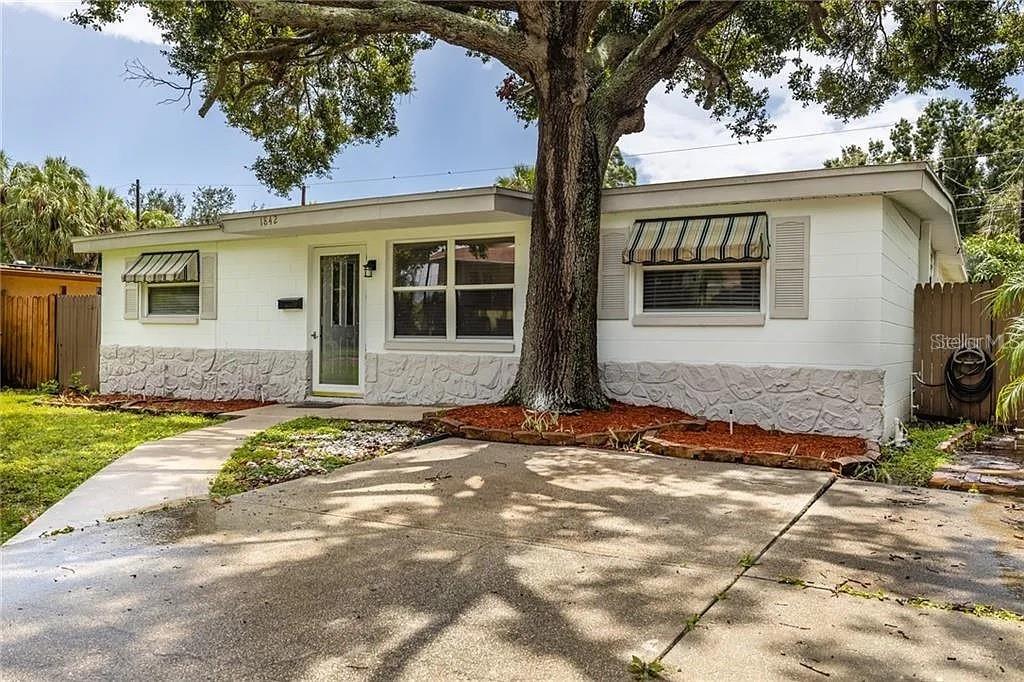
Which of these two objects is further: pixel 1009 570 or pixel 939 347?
pixel 939 347

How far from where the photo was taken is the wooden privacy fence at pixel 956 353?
8.75m

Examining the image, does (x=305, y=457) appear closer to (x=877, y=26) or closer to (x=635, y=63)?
(x=635, y=63)

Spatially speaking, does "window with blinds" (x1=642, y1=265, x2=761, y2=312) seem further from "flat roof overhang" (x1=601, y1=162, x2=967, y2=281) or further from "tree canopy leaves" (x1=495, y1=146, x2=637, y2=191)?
"tree canopy leaves" (x1=495, y1=146, x2=637, y2=191)

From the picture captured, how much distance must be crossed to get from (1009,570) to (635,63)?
687 centimetres

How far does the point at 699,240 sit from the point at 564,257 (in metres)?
1.53

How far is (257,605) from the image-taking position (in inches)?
118

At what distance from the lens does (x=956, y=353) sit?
29.6 ft

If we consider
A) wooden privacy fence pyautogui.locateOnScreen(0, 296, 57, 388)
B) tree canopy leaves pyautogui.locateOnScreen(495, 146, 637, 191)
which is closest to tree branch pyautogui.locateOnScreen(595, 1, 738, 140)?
wooden privacy fence pyautogui.locateOnScreen(0, 296, 57, 388)

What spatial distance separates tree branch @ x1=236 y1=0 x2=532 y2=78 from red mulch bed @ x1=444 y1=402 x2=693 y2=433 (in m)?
4.00

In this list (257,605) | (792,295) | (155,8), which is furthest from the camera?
(155,8)

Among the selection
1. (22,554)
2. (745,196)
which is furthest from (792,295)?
(22,554)

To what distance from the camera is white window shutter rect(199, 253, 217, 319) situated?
1138 centimetres

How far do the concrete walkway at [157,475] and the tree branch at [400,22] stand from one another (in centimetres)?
443

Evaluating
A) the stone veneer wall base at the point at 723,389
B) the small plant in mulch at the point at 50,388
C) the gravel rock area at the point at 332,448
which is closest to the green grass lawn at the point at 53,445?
the small plant in mulch at the point at 50,388
